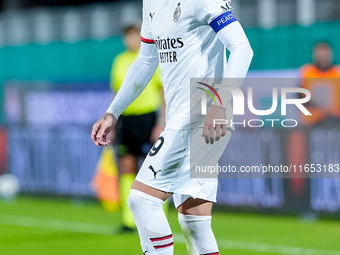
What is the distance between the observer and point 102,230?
9.54m

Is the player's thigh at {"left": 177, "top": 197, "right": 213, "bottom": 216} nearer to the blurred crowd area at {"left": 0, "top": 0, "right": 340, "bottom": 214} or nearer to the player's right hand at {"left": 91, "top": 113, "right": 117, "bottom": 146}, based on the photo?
the player's right hand at {"left": 91, "top": 113, "right": 117, "bottom": 146}

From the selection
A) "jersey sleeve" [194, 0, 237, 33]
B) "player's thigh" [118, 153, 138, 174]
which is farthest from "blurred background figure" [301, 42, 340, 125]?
"jersey sleeve" [194, 0, 237, 33]

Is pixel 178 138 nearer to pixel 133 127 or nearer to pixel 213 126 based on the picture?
pixel 213 126

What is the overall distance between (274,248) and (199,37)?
3701 millimetres

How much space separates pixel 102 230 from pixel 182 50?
5.17 m

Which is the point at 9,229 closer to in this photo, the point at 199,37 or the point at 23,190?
the point at 23,190

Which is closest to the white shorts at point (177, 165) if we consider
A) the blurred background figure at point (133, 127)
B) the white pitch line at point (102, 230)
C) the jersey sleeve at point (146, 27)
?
the jersey sleeve at point (146, 27)

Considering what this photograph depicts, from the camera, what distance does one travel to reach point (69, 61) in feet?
45.2

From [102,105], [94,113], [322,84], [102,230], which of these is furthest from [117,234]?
[94,113]

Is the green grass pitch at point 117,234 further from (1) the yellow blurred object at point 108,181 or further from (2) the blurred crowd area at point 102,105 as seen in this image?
(2) the blurred crowd area at point 102,105

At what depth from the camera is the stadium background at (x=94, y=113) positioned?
1005cm

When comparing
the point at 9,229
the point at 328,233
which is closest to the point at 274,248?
the point at 328,233

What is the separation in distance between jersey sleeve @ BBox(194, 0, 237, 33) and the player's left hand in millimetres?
452

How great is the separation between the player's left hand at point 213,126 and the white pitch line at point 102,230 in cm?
361
